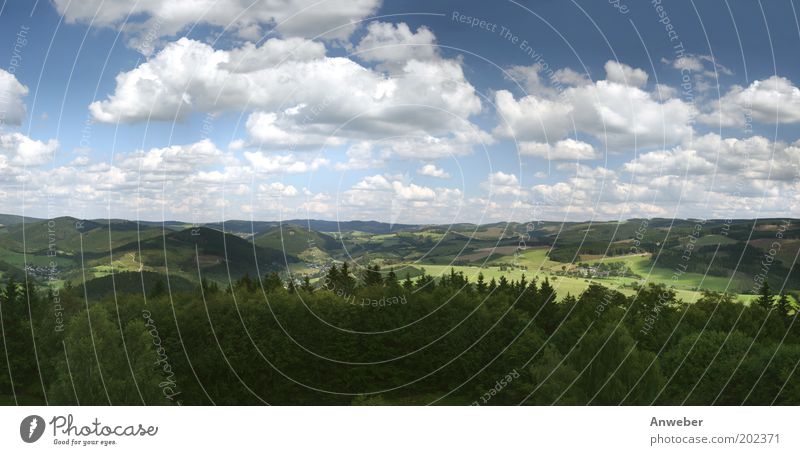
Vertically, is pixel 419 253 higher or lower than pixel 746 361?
higher

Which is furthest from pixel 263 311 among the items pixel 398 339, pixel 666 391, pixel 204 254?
pixel 204 254

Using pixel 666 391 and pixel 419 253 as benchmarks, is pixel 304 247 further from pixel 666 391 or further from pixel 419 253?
pixel 666 391

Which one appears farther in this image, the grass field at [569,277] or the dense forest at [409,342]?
the grass field at [569,277]

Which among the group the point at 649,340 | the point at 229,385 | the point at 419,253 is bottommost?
the point at 229,385

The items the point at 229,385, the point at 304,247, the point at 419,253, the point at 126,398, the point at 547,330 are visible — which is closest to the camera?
the point at 126,398

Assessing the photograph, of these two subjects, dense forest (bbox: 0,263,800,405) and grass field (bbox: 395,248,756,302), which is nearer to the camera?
dense forest (bbox: 0,263,800,405)

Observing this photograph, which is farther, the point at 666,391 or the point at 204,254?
the point at 204,254

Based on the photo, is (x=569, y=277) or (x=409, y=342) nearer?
(x=409, y=342)

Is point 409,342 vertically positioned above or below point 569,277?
below
